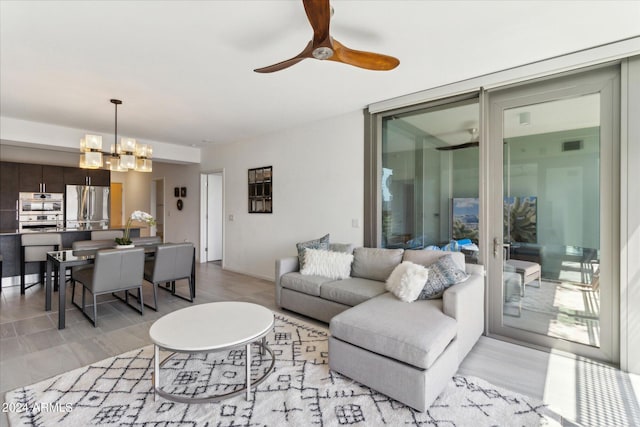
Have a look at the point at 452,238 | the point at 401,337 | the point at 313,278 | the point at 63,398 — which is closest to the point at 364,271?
the point at 313,278

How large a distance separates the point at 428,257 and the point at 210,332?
2153mm

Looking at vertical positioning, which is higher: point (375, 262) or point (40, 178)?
point (40, 178)

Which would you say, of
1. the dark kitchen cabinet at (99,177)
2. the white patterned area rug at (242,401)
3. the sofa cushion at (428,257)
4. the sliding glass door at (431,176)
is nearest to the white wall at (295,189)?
the sliding glass door at (431,176)

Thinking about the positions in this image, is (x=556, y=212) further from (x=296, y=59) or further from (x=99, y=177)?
(x=99, y=177)

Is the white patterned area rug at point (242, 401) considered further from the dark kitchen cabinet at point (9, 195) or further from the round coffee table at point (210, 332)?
the dark kitchen cabinet at point (9, 195)

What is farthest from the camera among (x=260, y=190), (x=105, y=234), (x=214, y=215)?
(x=214, y=215)

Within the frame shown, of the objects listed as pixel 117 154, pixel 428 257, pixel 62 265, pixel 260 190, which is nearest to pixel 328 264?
pixel 428 257

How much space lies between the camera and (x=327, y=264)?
352cm

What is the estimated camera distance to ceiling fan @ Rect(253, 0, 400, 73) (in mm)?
1622

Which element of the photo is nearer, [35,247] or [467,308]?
[467,308]

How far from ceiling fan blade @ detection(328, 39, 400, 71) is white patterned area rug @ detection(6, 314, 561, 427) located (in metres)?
2.21

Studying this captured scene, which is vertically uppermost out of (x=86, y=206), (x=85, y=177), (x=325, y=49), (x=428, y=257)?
(x=325, y=49)

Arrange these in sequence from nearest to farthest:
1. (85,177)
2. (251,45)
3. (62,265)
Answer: (251,45), (62,265), (85,177)

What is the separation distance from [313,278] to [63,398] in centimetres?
220
